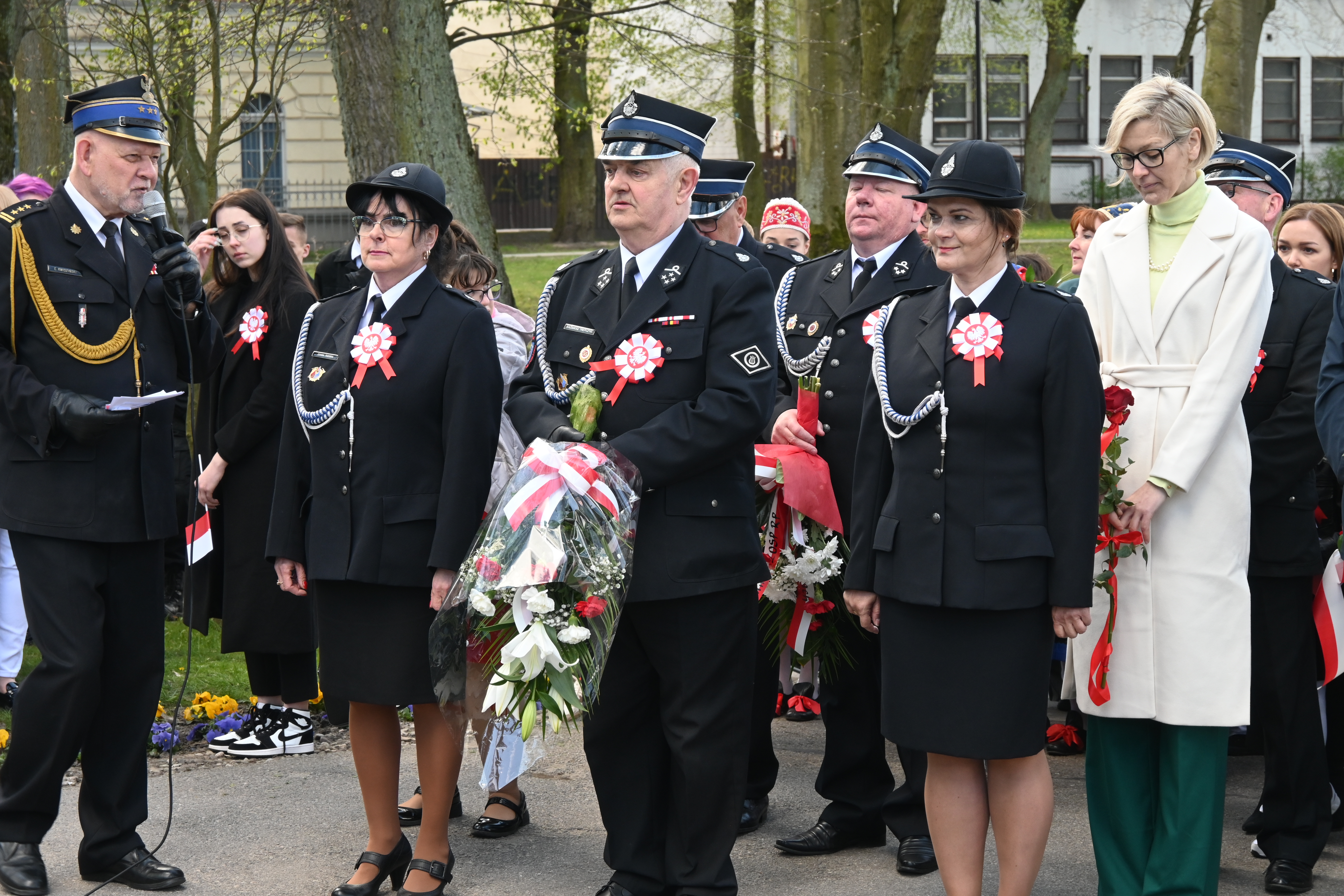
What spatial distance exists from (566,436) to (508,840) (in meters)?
1.85

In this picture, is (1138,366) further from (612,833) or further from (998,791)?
(612,833)

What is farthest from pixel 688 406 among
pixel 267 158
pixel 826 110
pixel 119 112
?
pixel 267 158

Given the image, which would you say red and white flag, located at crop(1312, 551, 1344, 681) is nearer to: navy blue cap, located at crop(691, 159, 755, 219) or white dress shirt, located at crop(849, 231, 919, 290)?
white dress shirt, located at crop(849, 231, 919, 290)

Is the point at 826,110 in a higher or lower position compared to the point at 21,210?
higher

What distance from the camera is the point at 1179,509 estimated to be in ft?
14.3

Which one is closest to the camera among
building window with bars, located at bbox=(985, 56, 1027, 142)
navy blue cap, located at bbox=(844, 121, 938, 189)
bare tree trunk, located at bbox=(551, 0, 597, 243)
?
navy blue cap, located at bbox=(844, 121, 938, 189)

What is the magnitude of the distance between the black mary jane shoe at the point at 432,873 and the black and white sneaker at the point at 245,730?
197 cm

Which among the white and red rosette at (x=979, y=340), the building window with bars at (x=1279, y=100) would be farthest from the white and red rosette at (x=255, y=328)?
the building window with bars at (x=1279, y=100)

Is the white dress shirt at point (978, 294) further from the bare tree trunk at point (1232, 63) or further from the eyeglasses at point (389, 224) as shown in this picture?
the bare tree trunk at point (1232, 63)

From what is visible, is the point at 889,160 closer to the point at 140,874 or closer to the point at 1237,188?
the point at 1237,188

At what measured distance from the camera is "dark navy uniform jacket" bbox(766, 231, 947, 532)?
5.27 metres

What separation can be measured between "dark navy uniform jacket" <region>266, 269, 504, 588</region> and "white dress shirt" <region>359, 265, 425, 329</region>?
1cm

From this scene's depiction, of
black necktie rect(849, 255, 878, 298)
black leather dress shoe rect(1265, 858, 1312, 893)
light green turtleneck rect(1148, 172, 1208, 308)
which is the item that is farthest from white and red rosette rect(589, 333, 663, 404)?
black leather dress shoe rect(1265, 858, 1312, 893)

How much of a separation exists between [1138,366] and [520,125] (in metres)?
23.0
